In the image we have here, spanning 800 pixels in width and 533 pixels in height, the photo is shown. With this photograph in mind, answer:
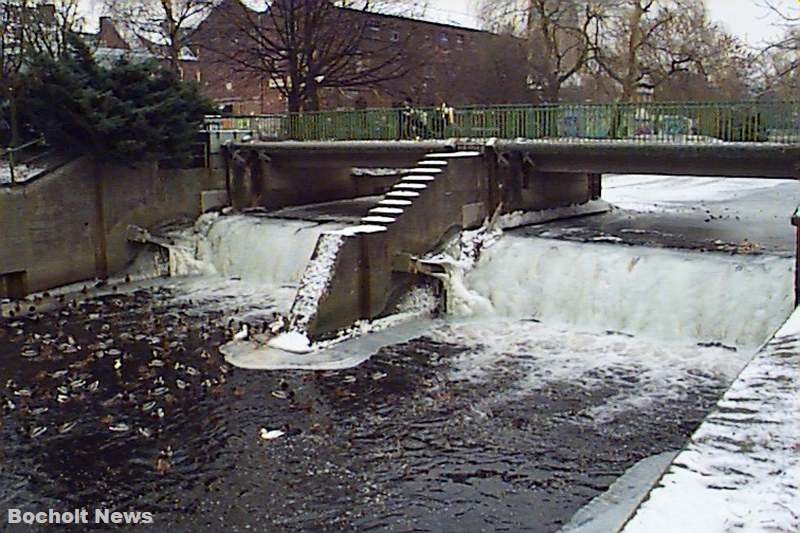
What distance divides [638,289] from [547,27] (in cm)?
3024

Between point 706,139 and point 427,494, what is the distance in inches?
468

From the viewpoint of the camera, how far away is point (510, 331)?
1728cm

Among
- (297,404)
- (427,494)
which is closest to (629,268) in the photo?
(297,404)

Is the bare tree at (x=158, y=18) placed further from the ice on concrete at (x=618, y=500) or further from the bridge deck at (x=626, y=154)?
the ice on concrete at (x=618, y=500)

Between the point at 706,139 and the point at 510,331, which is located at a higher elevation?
the point at 706,139

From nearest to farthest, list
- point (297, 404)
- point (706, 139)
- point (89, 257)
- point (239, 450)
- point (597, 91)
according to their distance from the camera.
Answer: point (239, 450), point (297, 404), point (706, 139), point (89, 257), point (597, 91)

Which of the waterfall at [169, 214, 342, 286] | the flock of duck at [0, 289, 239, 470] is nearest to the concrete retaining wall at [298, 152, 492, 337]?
the flock of duck at [0, 289, 239, 470]

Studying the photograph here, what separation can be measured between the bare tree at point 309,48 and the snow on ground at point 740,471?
3022cm

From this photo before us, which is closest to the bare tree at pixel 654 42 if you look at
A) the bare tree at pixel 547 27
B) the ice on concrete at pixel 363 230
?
the bare tree at pixel 547 27

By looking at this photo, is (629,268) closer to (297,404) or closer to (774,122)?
(774,122)

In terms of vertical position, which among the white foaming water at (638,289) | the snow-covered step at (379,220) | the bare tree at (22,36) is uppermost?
the bare tree at (22,36)

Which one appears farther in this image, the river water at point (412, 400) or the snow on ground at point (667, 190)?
the snow on ground at point (667, 190)

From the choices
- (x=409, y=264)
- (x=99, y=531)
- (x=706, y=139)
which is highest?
(x=706, y=139)

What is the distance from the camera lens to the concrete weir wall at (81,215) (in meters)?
22.1
